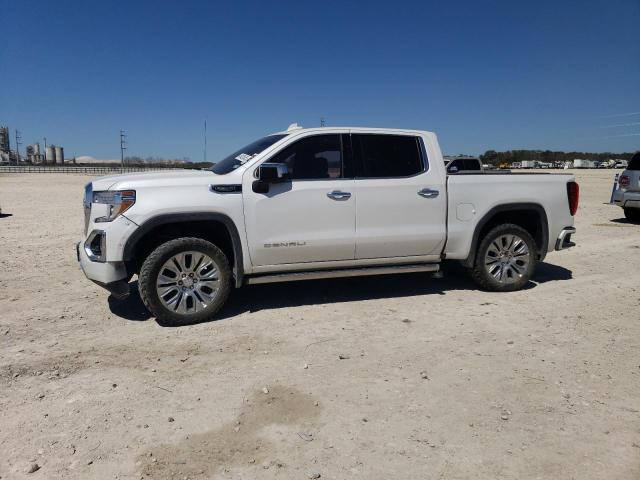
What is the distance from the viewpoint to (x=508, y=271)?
6.12 m

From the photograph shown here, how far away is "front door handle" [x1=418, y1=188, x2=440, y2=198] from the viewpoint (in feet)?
18.3

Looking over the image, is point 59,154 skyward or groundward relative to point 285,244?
skyward

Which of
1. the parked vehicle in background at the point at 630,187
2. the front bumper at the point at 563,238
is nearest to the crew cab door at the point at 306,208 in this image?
the front bumper at the point at 563,238

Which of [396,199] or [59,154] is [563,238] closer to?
[396,199]

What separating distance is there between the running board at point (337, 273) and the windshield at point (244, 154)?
1.19m

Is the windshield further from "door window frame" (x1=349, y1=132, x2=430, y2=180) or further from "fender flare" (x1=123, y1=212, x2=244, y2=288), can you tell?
"door window frame" (x1=349, y1=132, x2=430, y2=180)

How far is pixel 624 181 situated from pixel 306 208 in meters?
10.7

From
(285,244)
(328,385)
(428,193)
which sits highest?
(428,193)

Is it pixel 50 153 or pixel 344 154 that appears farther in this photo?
pixel 50 153

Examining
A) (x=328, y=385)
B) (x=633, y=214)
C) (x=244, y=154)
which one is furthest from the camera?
(x=633, y=214)

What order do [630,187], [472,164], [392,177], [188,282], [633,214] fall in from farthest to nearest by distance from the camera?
1. [472,164]
2. [633,214]
3. [630,187]
4. [392,177]
5. [188,282]

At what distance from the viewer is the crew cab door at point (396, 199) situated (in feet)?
17.7

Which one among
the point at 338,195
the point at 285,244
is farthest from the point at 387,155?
the point at 285,244

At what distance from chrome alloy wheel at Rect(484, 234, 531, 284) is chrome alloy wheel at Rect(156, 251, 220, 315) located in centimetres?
330
